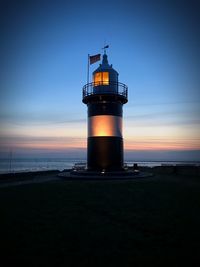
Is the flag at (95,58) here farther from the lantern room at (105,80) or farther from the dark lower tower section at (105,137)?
the dark lower tower section at (105,137)

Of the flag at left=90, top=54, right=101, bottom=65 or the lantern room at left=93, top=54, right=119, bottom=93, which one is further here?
the flag at left=90, top=54, right=101, bottom=65

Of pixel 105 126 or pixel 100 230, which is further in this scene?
pixel 105 126

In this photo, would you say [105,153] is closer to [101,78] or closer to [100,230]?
[101,78]

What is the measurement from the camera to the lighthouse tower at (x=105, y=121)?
19.4 m

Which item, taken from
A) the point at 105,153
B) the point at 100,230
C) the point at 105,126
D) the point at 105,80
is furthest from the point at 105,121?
the point at 100,230

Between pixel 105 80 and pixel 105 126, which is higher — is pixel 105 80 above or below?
above

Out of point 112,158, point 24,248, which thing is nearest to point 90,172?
point 112,158

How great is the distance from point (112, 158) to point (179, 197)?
8923mm

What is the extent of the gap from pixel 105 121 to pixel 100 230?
13.2 meters

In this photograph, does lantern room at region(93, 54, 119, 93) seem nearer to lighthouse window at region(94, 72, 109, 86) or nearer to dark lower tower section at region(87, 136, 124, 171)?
lighthouse window at region(94, 72, 109, 86)

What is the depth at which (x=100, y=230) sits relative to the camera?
669 cm

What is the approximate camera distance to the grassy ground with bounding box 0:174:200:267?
5.15 m

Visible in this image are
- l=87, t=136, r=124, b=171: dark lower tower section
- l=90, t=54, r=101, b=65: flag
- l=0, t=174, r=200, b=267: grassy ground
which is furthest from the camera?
l=90, t=54, r=101, b=65: flag

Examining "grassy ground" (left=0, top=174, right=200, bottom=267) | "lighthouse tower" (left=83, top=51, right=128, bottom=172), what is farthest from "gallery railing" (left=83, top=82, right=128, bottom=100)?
"grassy ground" (left=0, top=174, right=200, bottom=267)
